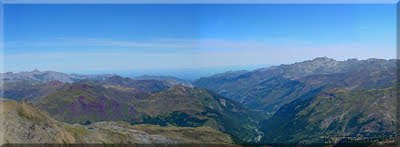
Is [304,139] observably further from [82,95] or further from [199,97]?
[82,95]

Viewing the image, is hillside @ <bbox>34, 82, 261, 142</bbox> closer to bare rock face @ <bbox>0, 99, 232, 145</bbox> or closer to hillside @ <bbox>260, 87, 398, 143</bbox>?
hillside @ <bbox>260, 87, 398, 143</bbox>

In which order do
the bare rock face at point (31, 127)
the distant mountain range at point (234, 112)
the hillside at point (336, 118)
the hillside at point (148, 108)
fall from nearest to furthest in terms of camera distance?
the bare rock face at point (31, 127) → the hillside at point (336, 118) → the distant mountain range at point (234, 112) → the hillside at point (148, 108)

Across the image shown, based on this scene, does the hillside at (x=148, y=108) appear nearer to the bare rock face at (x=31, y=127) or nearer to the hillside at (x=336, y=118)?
the hillside at (x=336, y=118)

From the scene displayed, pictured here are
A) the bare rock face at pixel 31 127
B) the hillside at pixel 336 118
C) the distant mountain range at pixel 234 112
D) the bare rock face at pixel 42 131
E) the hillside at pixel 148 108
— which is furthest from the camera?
the hillside at pixel 148 108

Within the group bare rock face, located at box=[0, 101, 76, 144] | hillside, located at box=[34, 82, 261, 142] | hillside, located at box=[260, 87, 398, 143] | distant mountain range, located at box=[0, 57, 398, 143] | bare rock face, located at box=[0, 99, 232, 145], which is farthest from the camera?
hillside, located at box=[34, 82, 261, 142]

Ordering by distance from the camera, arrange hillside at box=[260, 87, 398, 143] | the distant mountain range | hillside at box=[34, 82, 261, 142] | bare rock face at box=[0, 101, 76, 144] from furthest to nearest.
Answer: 1. hillside at box=[34, 82, 261, 142]
2. the distant mountain range
3. hillside at box=[260, 87, 398, 143]
4. bare rock face at box=[0, 101, 76, 144]

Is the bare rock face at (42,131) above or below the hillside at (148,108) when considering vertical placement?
above

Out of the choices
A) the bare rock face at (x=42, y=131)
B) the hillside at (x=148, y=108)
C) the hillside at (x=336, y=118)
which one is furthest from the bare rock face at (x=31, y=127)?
the hillside at (x=148, y=108)

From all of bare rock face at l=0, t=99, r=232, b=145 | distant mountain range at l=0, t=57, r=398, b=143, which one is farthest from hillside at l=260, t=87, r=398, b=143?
bare rock face at l=0, t=99, r=232, b=145

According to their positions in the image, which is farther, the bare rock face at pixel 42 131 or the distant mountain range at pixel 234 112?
the distant mountain range at pixel 234 112

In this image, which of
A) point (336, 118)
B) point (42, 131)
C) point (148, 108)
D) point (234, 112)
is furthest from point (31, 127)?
point (234, 112)

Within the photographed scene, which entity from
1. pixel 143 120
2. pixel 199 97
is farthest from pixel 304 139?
pixel 199 97
